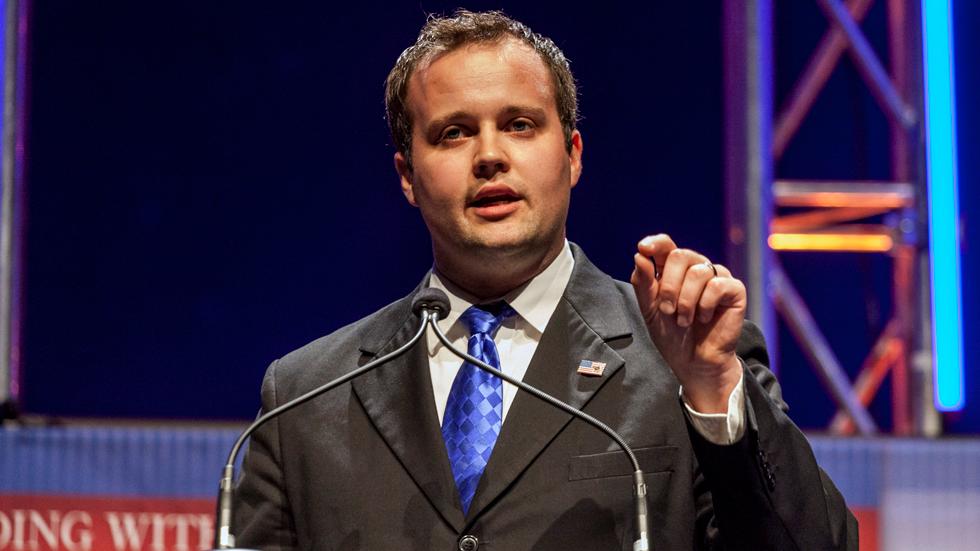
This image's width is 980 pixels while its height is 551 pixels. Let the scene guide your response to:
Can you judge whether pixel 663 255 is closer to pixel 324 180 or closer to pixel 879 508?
pixel 879 508

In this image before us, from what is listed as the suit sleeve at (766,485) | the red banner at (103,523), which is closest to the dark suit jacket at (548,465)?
the suit sleeve at (766,485)

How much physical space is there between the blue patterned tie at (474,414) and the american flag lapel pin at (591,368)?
114mm

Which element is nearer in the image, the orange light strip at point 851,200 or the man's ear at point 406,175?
the man's ear at point 406,175

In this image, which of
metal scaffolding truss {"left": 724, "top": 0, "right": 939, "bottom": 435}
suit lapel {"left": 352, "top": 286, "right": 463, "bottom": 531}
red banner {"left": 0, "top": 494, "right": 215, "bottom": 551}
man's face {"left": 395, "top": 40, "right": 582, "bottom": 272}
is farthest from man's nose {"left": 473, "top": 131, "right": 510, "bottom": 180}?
metal scaffolding truss {"left": 724, "top": 0, "right": 939, "bottom": 435}

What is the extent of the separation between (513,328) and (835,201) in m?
1.82

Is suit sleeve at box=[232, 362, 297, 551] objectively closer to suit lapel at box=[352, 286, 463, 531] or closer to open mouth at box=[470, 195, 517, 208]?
suit lapel at box=[352, 286, 463, 531]

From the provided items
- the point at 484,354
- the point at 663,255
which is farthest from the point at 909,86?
the point at 663,255

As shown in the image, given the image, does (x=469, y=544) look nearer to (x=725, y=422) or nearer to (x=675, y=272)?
(x=725, y=422)

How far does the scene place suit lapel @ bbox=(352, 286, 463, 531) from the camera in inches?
63.7

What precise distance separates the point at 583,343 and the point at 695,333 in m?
0.36

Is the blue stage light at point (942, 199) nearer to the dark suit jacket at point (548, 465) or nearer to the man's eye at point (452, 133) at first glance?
the dark suit jacket at point (548, 465)

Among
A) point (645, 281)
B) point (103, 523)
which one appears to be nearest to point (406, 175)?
point (645, 281)

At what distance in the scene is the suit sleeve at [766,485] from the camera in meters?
1.36

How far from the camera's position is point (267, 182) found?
3543 mm
